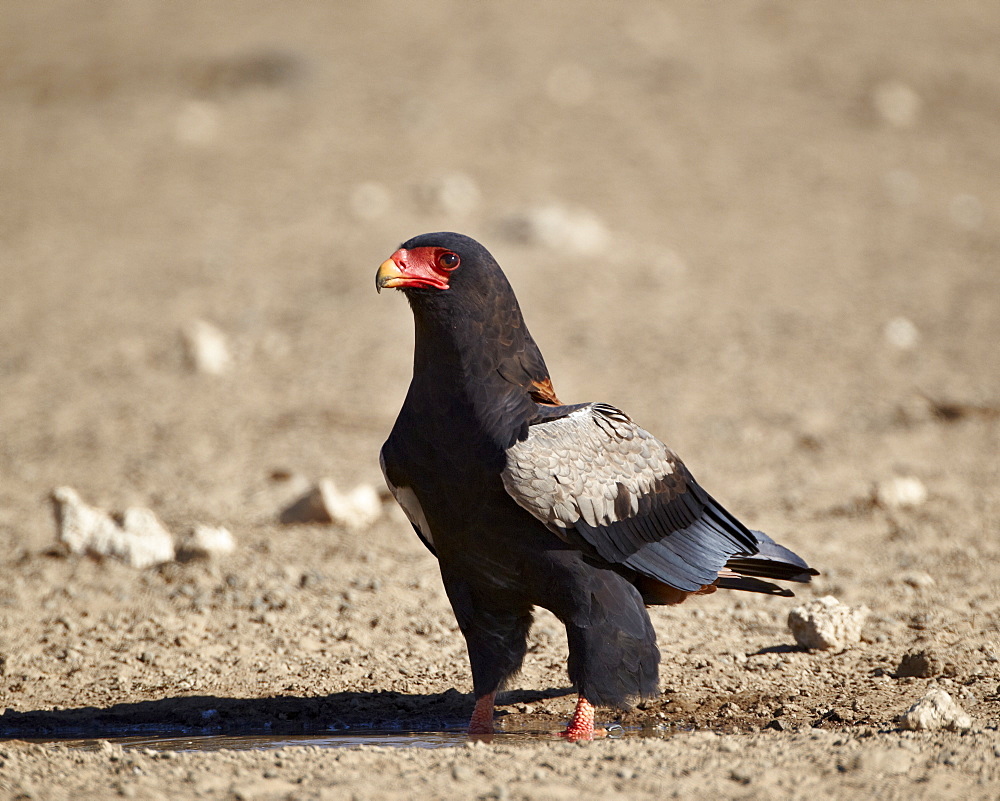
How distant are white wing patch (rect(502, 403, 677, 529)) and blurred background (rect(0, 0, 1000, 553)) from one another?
408 cm

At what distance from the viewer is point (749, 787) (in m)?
3.85

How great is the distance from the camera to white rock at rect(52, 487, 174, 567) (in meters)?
7.39

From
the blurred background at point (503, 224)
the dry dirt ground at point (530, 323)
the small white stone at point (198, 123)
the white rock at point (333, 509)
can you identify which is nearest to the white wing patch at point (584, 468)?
the dry dirt ground at point (530, 323)

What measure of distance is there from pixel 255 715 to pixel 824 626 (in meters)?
2.87

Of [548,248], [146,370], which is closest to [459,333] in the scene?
[146,370]

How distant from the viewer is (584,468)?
4.70 m

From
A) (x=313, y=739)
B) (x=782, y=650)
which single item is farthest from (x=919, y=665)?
(x=313, y=739)

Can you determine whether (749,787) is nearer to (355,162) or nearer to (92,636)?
(92,636)

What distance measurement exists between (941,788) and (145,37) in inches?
845

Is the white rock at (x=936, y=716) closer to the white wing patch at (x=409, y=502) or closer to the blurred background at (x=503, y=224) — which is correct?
the white wing patch at (x=409, y=502)

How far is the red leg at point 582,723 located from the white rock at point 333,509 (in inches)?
145

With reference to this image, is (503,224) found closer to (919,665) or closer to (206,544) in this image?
(206,544)

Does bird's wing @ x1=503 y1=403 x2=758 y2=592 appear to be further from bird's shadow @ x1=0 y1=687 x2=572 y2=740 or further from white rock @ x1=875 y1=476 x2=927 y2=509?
white rock @ x1=875 y1=476 x2=927 y2=509

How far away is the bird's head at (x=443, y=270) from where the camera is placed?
15.7ft
